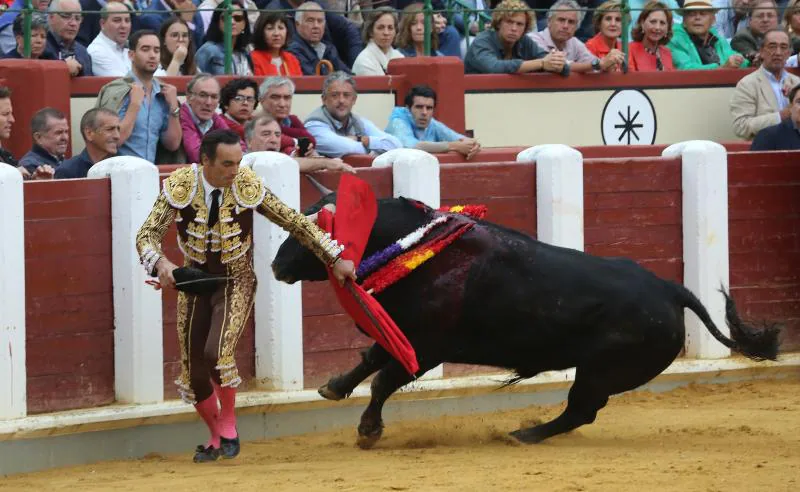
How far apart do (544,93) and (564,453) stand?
198 inches

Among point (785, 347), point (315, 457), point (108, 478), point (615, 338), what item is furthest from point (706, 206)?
point (108, 478)

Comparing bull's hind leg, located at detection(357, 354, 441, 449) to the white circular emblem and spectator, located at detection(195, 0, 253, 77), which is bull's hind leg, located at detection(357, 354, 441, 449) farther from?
the white circular emblem

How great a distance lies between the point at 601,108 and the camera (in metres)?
11.0

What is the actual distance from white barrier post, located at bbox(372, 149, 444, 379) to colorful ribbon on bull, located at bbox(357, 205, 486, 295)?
110cm

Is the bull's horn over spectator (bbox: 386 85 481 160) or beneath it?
beneath

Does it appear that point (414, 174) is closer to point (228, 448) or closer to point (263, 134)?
point (263, 134)

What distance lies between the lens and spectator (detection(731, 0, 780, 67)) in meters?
11.7

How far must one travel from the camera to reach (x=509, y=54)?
34.6 feet

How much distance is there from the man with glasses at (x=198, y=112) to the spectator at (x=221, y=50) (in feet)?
4.24

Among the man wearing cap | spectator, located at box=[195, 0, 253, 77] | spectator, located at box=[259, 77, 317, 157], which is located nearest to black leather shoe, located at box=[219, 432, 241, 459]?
the man wearing cap

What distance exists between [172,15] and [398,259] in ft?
11.3

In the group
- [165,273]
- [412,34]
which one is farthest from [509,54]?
[165,273]

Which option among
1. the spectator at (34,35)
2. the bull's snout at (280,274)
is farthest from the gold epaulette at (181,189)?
the spectator at (34,35)

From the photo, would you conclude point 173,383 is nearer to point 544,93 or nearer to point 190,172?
point 190,172
